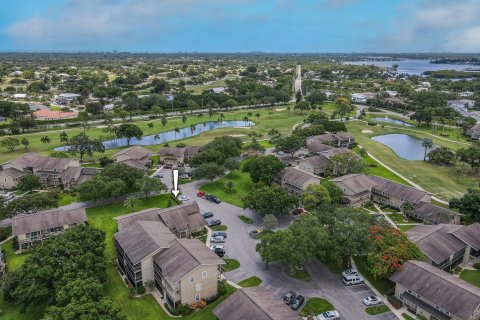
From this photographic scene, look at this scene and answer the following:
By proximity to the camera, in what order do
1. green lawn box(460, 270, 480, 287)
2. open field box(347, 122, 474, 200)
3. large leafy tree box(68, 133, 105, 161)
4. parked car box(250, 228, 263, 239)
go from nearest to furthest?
1. green lawn box(460, 270, 480, 287)
2. parked car box(250, 228, 263, 239)
3. open field box(347, 122, 474, 200)
4. large leafy tree box(68, 133, 105, 161)

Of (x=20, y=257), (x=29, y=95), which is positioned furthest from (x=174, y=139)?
(x=29, y=95)

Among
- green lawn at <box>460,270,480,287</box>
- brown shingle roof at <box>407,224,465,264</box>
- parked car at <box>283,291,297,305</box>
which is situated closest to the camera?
parked car at <box>283,291,297,305</box>

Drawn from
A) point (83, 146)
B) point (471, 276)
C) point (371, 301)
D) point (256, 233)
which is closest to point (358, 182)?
point (256, 233)

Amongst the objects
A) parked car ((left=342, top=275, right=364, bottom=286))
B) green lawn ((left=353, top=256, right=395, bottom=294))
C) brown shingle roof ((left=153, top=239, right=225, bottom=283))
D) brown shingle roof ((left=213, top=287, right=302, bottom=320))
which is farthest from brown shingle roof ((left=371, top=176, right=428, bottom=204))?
brown shingle roof ((left=153, top=239, right=225, bottom=283))

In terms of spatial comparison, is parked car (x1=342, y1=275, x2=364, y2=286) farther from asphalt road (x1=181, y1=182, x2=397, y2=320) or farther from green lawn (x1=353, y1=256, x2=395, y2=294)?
green lawn (x1=353, y1=256, x2=395, y2=294)

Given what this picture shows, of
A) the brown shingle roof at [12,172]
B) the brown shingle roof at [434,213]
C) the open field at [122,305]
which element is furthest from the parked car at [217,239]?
the brown shingle roof at [12,172]

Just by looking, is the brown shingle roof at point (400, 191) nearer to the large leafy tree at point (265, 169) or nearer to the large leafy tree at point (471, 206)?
the large leafy tree at point (471, 206)

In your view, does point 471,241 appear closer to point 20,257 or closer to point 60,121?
point 20,257

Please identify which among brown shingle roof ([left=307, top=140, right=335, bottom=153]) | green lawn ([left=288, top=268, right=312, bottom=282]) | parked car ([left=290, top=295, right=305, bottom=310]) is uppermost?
brown shingle roof ([left=307, top=140, right=335, bottom=153])
